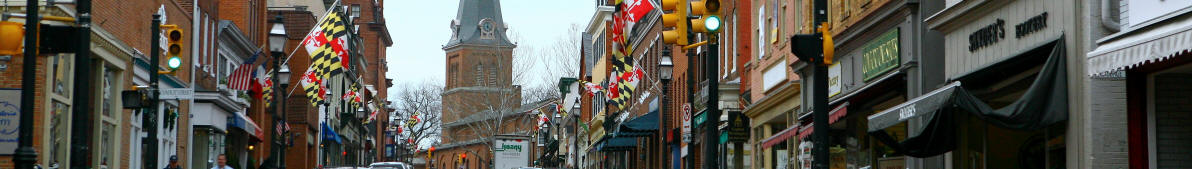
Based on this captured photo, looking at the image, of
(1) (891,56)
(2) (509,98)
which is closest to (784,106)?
(1) (891,56)

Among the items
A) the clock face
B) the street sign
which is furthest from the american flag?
the clock face

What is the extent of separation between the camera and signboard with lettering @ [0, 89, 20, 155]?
2022 centimetres

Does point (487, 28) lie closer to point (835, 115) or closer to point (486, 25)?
point (486, 25)

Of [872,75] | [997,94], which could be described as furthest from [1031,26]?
[872,75]

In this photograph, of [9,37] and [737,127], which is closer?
[9,37]

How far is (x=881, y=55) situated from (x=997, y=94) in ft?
14.5

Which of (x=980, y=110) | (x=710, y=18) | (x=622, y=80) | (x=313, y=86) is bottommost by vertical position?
(x=980, y=110)

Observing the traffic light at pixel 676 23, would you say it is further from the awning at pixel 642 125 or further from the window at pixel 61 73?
the awning at pixel 642 125

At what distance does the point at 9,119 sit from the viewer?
2023 centimetres

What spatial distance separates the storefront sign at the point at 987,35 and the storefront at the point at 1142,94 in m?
2.59

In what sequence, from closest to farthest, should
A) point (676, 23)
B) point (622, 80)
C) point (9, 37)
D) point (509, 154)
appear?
point (9, 37), point (676, 23), point (622, 80), point (509, 154)

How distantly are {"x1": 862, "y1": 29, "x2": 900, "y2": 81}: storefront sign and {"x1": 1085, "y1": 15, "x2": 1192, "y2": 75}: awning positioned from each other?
23.4ft

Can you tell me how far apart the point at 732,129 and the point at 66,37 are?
831 inches

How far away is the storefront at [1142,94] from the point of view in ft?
40.9
